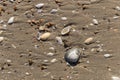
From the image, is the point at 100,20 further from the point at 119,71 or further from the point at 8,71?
the point at 8,71

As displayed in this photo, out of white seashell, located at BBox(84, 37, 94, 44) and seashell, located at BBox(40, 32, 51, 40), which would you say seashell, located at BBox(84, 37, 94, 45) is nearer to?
white seashell, located at BBox(84, 37, 94, 44)

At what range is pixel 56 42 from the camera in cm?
376

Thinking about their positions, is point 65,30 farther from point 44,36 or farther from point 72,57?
point 72,57

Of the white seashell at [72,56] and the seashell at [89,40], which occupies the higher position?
the seashell at [89,40]

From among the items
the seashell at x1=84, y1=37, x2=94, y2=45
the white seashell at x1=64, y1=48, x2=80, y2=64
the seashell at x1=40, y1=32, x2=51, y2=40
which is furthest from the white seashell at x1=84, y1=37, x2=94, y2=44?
the seashell at x1=40, y1=32, x2=51, y2=40

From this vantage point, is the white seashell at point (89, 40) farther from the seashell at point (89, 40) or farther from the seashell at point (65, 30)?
the seashell at point (65, 30)

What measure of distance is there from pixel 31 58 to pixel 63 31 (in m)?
0.50

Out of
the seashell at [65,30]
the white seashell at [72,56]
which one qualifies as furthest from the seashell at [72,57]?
the seashell at [65,30]

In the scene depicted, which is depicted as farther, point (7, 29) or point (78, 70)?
point (7, 29)

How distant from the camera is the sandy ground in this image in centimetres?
347

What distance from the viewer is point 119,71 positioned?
3.39m

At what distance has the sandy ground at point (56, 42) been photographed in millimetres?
3469

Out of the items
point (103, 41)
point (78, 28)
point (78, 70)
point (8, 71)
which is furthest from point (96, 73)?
point (8, 71)

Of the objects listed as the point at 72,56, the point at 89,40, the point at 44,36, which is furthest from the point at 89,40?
the point at 44,36
